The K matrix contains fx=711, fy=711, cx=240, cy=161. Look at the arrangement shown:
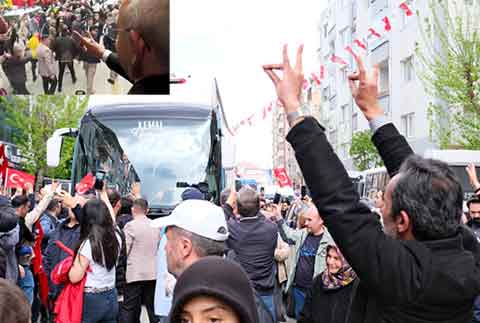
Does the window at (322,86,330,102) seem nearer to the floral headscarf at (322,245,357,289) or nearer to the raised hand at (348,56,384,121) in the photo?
the floral headscarf at (322,245,357,289)

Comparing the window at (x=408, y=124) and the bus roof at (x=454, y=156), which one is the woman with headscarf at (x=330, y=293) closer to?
Result: the bus roof at (x=454, y=156)

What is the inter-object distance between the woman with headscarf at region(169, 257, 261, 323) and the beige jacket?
648cm

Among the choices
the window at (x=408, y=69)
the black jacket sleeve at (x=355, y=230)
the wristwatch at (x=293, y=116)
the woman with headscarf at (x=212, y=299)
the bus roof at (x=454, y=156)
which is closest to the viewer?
the woman with headscarf at (x=212, y=299)

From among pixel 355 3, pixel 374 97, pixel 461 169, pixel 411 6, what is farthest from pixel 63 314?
pixel 355 3

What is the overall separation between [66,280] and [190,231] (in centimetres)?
310

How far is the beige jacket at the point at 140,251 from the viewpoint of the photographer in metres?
8.69

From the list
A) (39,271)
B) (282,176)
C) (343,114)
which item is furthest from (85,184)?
(343,114)

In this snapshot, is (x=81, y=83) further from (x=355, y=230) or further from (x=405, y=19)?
(x=405, y=19)

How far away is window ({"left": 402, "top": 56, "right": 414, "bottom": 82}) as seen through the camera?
35.5 metres

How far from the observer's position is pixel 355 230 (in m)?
2.44

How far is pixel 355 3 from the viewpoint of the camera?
47281 millimetres

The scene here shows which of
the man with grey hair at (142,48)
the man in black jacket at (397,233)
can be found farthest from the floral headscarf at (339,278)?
the man with grey hair at (142,48)

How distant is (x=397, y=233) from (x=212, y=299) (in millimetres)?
797

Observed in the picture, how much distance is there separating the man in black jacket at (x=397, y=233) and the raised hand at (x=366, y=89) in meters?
0.44
